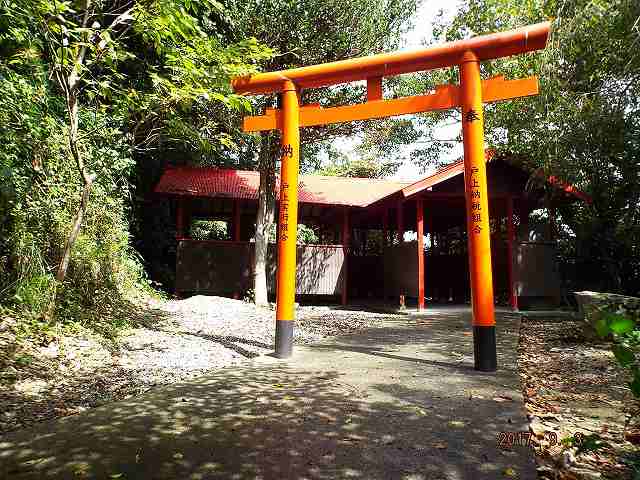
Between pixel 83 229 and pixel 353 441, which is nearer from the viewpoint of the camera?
pixel 353 441

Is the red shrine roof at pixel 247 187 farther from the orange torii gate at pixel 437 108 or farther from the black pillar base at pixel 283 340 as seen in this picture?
the black pillar base at pixel 283 340

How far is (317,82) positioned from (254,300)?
308 inches

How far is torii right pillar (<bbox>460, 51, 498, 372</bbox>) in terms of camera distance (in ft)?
14.6

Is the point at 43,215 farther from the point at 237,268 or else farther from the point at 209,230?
the point at 209,230

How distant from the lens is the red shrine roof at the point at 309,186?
10.4 meters

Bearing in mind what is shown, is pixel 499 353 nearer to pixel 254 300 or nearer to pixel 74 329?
pixel 74 329

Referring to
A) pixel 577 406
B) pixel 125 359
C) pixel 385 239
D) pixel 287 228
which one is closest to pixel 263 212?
pixel 385 239

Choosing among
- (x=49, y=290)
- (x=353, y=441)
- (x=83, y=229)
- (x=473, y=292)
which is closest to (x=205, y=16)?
(x=83, y=229)

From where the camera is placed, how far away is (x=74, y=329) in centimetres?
579

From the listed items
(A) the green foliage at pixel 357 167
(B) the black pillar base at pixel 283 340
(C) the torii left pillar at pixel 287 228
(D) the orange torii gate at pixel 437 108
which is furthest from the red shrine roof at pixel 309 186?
(A) the green foliage at pixel 357 167

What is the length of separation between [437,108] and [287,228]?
2313 mm

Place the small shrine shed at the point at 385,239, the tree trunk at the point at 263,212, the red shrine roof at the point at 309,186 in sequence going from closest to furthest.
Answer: the red shrine roof at the point at 309,186
the small shrine shed at the point at 385,239
the tree trunk at the point at 263,212

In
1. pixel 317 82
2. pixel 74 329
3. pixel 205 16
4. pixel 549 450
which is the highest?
pixel 205 16

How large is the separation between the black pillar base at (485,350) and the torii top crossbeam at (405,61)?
3010mm
